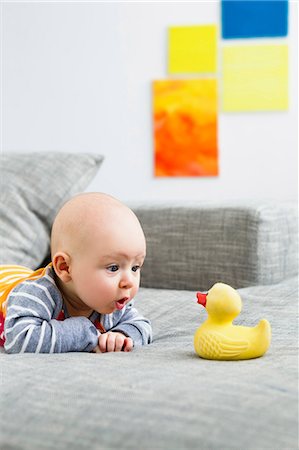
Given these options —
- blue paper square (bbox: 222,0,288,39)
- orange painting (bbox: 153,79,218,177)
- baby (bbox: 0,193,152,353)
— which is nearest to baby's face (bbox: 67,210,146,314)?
baby (bbox: 0,193,152,353)

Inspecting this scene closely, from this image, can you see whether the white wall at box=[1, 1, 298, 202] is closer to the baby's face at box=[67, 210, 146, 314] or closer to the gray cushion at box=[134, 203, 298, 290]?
the gray cushion at box=[134, 203, 298, 290]

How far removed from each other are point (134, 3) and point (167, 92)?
430 millimetres

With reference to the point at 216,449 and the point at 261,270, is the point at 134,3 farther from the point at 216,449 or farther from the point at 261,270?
the point at 216,449

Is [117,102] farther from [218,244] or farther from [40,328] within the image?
[40,328]

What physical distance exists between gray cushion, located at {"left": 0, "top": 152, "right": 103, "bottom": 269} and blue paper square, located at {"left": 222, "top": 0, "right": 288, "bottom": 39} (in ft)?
4.79

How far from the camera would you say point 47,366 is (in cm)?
128

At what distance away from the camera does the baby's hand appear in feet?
4.89

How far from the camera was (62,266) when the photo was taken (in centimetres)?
152

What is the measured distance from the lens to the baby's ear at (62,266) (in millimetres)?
1513

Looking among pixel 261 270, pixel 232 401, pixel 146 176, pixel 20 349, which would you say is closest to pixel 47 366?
pixel 20 349

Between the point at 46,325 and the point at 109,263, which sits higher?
the point at 109,263

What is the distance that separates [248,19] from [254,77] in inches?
9.8

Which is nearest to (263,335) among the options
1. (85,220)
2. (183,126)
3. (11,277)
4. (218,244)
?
(85,220)

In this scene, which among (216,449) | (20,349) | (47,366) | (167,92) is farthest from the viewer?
(167,92)
